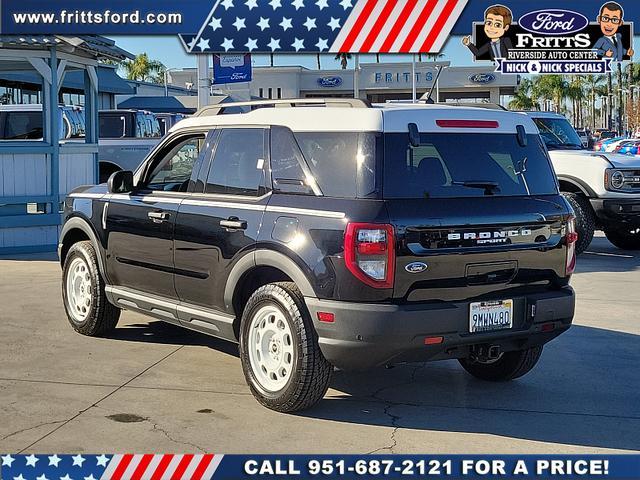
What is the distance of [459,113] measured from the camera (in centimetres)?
591

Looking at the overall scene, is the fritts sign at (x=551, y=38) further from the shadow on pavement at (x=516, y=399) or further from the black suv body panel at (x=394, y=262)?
the black suv body panel at (x=394, y=262)

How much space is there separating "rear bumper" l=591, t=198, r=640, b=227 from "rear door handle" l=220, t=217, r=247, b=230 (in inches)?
333

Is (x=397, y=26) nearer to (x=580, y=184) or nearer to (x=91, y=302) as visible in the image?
(x=580, y=184)

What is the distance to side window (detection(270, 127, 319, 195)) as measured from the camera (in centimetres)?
579

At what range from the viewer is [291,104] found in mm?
6273

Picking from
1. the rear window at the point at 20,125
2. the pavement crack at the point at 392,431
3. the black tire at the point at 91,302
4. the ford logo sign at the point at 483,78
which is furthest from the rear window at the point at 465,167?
the ford logo sign at the point at 483,78

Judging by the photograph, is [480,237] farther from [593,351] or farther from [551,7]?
[551,7]

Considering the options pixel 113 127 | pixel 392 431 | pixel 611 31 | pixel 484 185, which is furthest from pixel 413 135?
pixel 611 31

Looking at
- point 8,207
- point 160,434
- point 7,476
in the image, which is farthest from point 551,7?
point 7,476

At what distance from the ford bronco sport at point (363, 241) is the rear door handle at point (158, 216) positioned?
0.01 meters

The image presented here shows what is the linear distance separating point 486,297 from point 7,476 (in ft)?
10.2

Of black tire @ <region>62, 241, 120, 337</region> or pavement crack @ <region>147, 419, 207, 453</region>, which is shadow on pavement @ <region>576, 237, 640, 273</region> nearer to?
black tire @ <region>62, 241, 120, 337</region>

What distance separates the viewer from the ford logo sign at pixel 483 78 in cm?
6906

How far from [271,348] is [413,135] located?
5.18 ft
